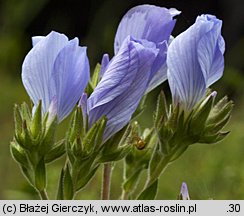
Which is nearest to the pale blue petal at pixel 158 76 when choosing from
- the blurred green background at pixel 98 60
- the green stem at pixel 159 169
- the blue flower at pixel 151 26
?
the blue flower at pixel 151 26

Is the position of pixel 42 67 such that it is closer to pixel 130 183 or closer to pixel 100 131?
pixel 100 131

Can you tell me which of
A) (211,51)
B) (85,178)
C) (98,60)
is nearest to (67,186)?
(85,178)

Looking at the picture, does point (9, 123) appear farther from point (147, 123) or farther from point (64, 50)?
point (64, 50)

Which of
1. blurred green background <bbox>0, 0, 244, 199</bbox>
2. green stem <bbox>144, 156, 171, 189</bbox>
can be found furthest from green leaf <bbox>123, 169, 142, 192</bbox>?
blurred green background <bbox>0, 0, 244, 199</bbox>

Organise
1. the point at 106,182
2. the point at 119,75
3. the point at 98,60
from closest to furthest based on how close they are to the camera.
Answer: the point at 119,75
the point at 106,182
the point at 98,60

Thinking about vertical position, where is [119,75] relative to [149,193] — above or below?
above

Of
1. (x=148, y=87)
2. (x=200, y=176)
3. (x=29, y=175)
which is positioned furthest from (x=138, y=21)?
(x=200, y=176)

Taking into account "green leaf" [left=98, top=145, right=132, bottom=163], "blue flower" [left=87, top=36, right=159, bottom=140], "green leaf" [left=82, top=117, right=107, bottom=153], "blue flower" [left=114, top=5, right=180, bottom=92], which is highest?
"blue flower" [left=114, top=5, right=180, bottom=92]

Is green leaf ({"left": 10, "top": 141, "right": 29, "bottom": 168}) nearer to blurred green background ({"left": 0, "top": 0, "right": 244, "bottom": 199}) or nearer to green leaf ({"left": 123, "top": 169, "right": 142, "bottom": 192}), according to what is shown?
green leaf ({"left": 123, "top": 169, "right": 142, "bottom": 192})
